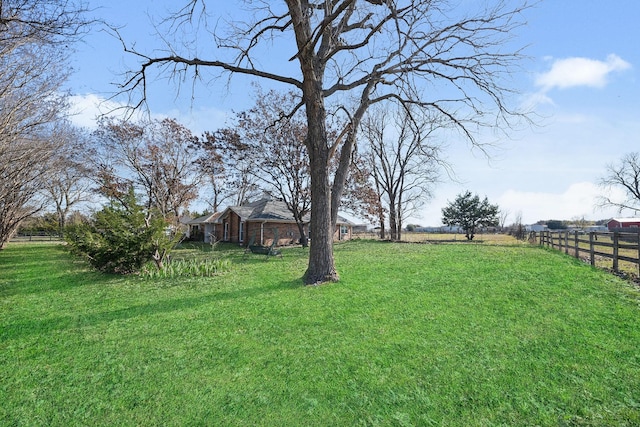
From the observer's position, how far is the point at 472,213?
40.1 meters

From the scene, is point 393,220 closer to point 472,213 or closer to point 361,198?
point 361,198

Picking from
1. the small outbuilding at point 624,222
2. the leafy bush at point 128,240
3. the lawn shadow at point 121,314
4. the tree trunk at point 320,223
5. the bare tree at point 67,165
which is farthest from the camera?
the small outbuilding at point 624,222

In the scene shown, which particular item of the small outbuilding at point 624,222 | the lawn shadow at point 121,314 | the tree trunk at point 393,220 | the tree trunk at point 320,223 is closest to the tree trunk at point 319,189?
the tree trunk at point 320,223

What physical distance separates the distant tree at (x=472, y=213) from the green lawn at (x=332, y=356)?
117 feet

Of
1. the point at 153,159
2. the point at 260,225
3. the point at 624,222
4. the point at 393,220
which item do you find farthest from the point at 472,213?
the point at 153,159

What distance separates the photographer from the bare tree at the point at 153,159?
20234 millimetres

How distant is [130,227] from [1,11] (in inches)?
231

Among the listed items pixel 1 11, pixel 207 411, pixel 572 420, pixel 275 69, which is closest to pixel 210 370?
pixel 207 411

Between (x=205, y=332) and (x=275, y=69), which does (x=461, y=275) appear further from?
(x=275, y=69)

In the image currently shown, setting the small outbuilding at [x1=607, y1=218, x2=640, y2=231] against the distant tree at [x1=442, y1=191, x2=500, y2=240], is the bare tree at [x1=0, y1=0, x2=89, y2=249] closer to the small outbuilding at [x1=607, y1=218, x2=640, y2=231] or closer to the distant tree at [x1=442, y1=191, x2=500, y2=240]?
the distant tree at [x1=442, y1=191, x2=500, y2=240]

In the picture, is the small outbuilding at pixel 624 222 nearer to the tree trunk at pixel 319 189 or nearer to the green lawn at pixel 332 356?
the tree trunk at pixel 319 189

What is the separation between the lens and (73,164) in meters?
17.6

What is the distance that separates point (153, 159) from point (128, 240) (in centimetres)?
1382

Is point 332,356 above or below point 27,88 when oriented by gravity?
below
